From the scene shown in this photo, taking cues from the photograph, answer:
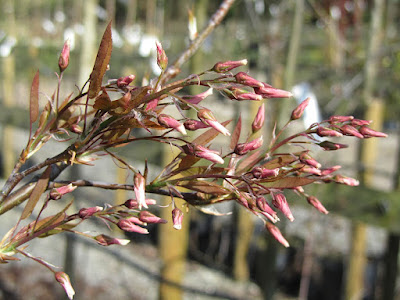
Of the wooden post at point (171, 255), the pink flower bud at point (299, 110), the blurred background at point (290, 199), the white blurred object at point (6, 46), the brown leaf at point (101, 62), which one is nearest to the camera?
the brown leaf at point (101, 62)

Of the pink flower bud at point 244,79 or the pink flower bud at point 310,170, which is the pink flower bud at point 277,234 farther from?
the pink flower bud at point 244,79

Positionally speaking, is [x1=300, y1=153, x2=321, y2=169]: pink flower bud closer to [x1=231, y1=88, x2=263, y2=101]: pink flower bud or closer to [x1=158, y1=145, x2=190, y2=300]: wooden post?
[x1=231, y1=88, x2=263, y2=101]: pink flower bud

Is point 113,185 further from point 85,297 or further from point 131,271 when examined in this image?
point 131,271

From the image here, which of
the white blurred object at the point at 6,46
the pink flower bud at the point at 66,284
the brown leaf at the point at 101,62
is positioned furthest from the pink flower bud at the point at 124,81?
the white blurred object at the point at 6,46

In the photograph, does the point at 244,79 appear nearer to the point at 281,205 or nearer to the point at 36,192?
the point at 281,205

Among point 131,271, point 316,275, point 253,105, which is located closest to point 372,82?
point 253,105

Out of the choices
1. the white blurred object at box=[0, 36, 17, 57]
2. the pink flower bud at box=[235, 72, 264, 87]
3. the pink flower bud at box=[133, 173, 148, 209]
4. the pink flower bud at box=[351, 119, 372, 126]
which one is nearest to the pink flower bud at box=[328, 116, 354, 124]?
the pink flower bud at box=[351, 119, 372, 126]
